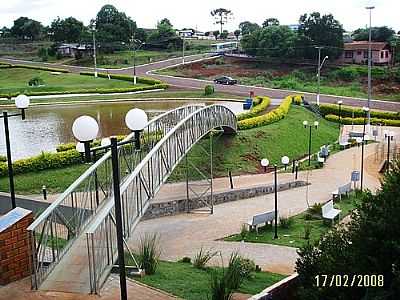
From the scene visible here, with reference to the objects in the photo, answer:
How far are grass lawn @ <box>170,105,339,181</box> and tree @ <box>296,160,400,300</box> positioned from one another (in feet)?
46.4

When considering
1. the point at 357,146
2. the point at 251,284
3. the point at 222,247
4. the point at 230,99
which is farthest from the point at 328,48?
the point at 251,284

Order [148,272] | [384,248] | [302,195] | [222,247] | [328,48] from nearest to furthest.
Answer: [384,248]
[148,272]
[222,247]
[302,195]
[328,48]

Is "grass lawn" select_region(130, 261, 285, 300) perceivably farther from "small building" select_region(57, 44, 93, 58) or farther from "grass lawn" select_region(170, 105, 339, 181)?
"small building" select_region(57, 44, 93, 58)

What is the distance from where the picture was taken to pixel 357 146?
29.3 metres

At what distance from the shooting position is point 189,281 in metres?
10.1

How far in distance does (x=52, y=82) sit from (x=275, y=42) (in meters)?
25.0

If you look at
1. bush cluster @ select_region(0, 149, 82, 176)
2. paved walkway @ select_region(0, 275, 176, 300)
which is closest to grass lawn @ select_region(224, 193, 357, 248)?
paved walkway @ select_region(0, 275, 176, 300)

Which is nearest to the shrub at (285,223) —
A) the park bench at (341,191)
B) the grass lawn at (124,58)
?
the park bench at (341,191)

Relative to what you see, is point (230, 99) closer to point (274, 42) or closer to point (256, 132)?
point (256, 132)

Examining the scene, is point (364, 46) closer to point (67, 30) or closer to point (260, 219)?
point (67, 30)

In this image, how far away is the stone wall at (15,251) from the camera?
8.66m

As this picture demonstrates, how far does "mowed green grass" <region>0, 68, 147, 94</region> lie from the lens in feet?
157

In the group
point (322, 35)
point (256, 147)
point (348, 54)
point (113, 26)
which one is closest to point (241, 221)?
point (256, 147)

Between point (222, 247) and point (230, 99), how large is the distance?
27.6m
